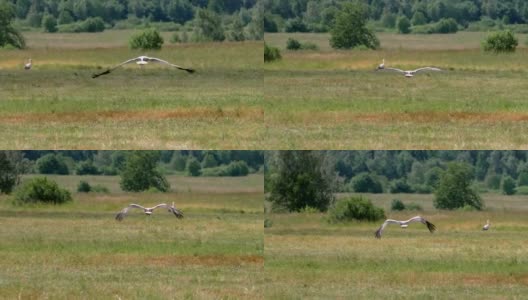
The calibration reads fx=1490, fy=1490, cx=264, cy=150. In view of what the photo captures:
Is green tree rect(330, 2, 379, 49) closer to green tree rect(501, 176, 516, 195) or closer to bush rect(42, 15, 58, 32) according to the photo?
bush rect(42, 15, 58, 32)

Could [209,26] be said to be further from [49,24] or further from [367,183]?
[367,183]

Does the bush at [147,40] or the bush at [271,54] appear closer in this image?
the bush at [147,40]

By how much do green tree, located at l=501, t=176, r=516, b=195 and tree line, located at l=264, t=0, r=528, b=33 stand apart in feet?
55.1

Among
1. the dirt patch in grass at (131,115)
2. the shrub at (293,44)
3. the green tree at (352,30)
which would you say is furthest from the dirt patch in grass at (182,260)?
the green tree at (352,30)

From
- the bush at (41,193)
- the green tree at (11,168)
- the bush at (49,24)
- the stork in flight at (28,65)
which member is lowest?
the green tree at (11,168)

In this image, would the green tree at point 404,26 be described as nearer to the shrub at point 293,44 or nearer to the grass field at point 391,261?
the shrub at point 293,44

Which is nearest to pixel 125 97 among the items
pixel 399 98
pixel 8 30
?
pixel 399 98

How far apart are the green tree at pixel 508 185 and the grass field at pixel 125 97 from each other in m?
34.5

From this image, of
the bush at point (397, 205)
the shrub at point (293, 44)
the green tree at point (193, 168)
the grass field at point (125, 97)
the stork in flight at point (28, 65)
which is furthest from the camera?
the green tree at point (193, 168)

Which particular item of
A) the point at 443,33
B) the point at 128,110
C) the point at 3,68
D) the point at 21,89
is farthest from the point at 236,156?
the point at 128,110

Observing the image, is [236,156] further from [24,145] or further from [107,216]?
[24,145]

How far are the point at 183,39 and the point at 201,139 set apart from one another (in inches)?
998

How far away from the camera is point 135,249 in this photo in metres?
38.4

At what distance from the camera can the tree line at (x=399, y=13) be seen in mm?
70750
